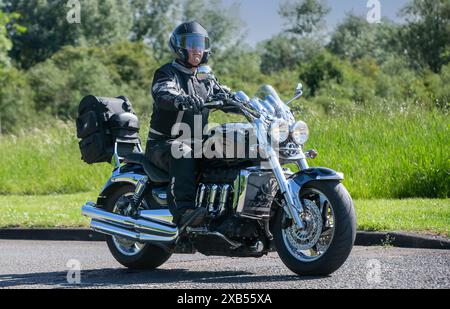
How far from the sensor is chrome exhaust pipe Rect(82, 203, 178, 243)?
8727mm

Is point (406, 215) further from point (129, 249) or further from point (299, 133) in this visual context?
point (299, 133)

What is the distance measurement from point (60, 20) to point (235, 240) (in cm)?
6647

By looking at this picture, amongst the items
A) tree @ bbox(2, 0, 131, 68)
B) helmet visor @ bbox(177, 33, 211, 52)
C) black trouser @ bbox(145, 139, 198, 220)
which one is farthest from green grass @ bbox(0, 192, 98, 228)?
tree @ bbox(2, 0, 131, 68)

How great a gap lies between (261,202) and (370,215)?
4.39 meters

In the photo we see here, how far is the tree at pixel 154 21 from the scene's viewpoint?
79.3 m

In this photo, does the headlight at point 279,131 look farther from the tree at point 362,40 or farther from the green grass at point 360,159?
the tree at point 362,40

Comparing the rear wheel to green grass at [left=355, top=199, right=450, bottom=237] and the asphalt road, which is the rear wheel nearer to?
the asphalt road

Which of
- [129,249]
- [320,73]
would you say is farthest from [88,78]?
[129,249]

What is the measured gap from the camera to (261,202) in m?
8.30

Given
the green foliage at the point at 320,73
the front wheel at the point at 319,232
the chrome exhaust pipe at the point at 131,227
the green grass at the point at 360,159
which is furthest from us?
the green foliage at the point at 320,73

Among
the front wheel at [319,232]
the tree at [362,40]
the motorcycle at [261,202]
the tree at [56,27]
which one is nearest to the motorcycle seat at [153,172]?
the motorcycle at [261,202]

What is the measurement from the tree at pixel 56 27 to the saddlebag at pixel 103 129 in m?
60.2
